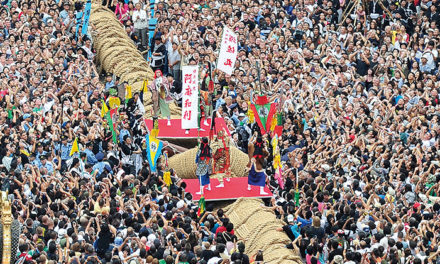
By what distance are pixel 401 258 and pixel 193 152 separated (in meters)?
8.42

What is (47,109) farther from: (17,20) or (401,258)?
(401,258)

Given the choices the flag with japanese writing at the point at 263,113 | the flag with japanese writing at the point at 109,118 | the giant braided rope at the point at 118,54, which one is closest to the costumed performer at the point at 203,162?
the flag with japanese writing at the point at 109,118

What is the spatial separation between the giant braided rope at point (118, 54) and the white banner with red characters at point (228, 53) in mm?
2121

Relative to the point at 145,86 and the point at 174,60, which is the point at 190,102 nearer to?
the point at 145,86

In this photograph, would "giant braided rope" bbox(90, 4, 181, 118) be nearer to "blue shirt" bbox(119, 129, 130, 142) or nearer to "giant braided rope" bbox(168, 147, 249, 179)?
"giant braided rope" bbox(168, 147, 249, 179)

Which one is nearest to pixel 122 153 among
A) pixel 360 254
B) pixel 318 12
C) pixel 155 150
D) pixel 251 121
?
pixel 155 150

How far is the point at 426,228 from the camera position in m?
28.1

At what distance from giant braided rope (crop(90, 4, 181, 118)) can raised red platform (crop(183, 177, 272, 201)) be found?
4.45 meters

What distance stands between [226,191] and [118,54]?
8580mm

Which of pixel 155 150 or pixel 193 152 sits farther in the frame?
pixel 193 152

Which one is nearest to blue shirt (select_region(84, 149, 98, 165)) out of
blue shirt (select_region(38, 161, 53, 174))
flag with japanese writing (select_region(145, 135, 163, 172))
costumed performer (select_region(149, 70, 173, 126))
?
blue shirt (select_region(38, 161, 53, 174))

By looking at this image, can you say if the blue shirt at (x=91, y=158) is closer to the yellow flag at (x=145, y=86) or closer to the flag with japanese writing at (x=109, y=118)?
the flag with japanese writing at (x=109, y=118)

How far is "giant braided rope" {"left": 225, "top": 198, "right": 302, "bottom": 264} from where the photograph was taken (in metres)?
28.1

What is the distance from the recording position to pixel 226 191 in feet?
106
